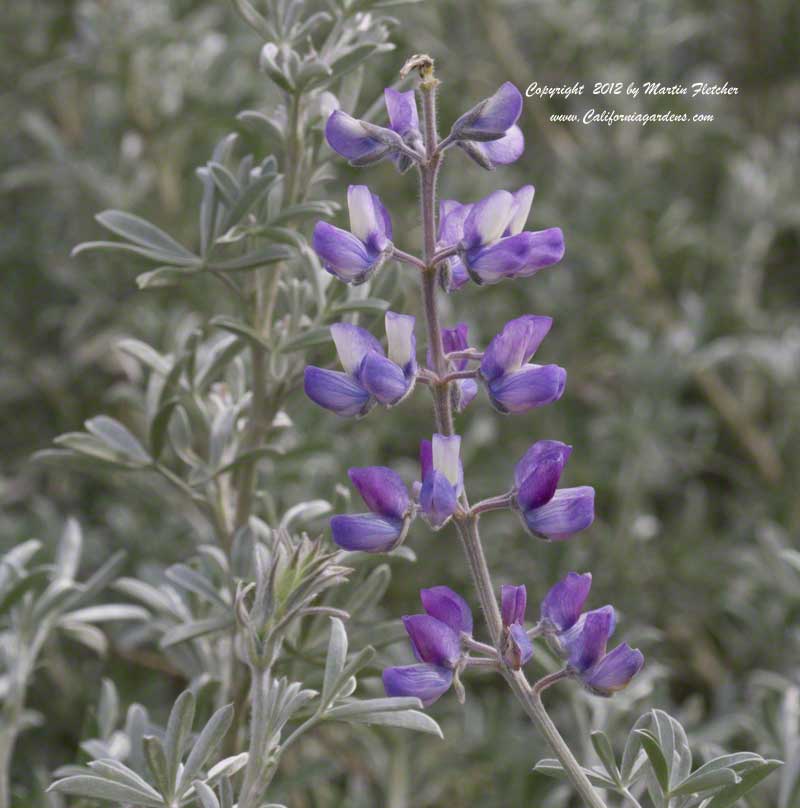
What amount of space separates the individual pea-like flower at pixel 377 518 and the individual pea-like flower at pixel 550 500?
0.10 m

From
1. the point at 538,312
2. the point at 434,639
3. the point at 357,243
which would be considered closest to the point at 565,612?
the point at 434,639

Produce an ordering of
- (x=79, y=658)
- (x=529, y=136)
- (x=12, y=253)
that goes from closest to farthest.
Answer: (x=79, y=658) < (x=12, y=253) < (x=529, y=136)

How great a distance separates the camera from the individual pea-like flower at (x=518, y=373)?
1037 mm

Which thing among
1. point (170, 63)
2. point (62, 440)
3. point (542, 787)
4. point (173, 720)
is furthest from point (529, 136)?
point (173, 720)

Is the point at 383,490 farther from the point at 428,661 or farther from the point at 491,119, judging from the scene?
the point at 491,119

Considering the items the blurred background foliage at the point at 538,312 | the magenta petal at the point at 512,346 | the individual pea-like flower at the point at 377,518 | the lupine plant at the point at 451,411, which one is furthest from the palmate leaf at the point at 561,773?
the blurred background foliage at the point at 538,312

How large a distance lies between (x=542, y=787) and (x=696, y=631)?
70 cm

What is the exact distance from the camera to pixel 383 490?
3.43 ft

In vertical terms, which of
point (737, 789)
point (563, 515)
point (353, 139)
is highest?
point (353, 139)

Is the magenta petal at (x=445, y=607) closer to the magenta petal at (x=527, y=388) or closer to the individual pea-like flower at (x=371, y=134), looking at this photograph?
the magenta petal at (x=527, y=388)

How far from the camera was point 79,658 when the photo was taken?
2.45m

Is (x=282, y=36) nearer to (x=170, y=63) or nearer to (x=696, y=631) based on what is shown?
(x=170, y=63)

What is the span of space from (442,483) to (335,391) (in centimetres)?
14

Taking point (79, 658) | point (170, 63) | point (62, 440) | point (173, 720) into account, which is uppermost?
point (170, 63)
